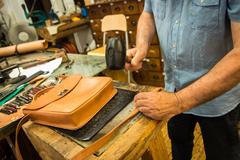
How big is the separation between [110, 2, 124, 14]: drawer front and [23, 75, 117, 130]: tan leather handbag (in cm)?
184

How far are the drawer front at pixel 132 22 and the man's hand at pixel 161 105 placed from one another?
1.92m

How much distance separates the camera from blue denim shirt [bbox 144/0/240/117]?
758 millimetres

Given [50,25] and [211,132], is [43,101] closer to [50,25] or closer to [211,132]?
[211,132]

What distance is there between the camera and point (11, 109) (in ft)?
3.35

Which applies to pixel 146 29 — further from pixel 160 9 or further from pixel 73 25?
pixel 73 25

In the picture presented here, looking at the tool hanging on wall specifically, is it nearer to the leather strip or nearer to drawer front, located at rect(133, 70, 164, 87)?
drawer front, located at rect(133, 70, 164, 87)

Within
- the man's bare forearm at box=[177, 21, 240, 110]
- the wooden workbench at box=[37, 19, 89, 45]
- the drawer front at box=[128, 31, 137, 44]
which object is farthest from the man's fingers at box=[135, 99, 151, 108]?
the wooden workbench at box=[37, 19, 89, 45]

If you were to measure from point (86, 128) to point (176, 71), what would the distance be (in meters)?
0.44

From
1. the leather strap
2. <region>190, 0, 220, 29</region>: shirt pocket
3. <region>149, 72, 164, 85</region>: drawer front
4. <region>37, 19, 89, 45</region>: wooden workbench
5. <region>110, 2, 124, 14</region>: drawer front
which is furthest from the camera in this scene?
<region>37, 19, 89, 45</region>: wooden workbench

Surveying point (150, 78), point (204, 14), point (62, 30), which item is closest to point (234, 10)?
point (204, 14)

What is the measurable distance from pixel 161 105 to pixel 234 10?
35 centimetres

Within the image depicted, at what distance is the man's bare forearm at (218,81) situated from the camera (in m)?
0.68

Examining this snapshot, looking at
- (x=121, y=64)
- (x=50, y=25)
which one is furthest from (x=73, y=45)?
(x=121, y=64)

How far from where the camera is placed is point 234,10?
69 centimetres
